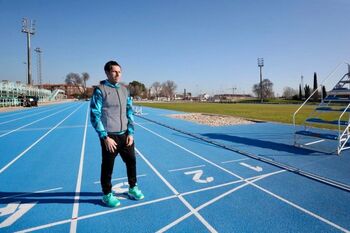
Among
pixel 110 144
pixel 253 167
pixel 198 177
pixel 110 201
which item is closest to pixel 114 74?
pixel 110 144

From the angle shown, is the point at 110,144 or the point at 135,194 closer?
the point at 110,144

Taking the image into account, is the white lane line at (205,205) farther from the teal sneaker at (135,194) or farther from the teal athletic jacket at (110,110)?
the teal athletic jacket at (110,110)

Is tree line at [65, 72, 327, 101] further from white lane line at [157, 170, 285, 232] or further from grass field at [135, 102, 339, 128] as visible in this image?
white lane line at [157, 170, 285, 232]

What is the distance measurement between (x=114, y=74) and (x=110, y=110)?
1.81 ft

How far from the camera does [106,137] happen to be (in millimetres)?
3496

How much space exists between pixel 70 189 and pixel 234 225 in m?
3.14

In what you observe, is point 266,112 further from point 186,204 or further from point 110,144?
point 110,144

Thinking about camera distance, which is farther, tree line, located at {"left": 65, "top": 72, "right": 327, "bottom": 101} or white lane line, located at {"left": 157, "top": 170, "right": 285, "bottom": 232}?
tree line, located at {"left": 65, "top": 72, "right": 327, "bottom": 101}

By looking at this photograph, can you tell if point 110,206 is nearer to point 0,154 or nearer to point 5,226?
point 5,226

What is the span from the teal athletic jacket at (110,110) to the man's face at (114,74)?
6 cm

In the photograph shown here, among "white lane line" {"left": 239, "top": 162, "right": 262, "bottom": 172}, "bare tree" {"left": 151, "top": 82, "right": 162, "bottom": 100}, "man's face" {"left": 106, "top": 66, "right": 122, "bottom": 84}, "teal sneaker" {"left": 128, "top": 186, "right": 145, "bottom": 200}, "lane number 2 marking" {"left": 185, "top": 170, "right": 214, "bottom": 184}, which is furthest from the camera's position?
"bare tree" {"left": 151, "top": 82, "right": 162, "bottom": 100}

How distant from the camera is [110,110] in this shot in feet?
11.9

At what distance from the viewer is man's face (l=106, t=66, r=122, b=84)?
3.62 metres

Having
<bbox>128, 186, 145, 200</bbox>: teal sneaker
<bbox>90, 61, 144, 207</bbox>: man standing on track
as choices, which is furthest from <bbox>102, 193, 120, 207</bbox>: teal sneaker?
<bbox>128, 186, 145, 200</bbox>: teal sneaker
